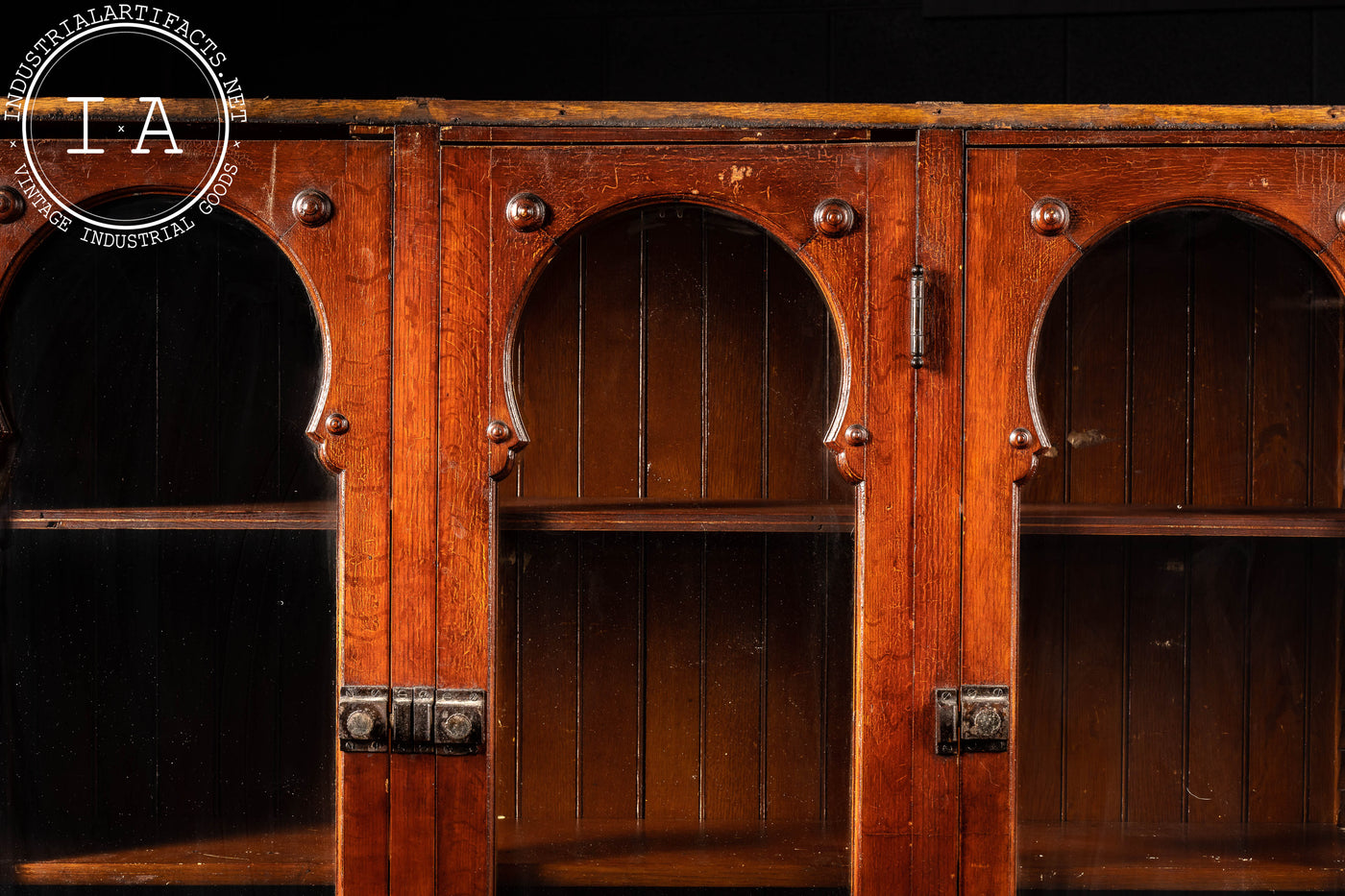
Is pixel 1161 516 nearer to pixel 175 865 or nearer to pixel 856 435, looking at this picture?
pixel 856 435

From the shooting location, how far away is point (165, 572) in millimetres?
1310

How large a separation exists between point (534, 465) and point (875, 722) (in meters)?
0.52

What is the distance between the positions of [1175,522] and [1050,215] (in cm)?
43

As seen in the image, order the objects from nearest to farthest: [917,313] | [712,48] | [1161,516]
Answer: [917,313] → [1161,516] → [712,48]

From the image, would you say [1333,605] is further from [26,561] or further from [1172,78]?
[26,561]

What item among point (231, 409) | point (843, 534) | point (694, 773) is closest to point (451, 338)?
point (231, 409)

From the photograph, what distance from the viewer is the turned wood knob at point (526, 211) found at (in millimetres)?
1240

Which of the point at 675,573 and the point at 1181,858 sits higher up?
the point at 675,573

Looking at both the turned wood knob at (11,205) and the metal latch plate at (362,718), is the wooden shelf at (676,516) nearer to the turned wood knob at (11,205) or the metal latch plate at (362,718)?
the metal latch plate at (362,718)

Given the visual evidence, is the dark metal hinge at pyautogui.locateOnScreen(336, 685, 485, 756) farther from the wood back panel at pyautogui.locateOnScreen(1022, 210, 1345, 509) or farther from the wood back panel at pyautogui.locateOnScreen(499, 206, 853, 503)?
the wood back panel at pyautogui.locateOnScreen(1022, 210, 1345, 509)

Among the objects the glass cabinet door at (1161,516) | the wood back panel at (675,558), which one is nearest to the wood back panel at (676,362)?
the wood back panel at (675,558)

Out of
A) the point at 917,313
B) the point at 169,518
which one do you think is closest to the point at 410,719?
the point at 169,518

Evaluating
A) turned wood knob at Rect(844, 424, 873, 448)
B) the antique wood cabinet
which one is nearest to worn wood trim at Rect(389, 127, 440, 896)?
the antique wood cabinet

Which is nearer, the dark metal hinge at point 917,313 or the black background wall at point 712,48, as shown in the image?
the dark metal hinge at point 917,313
